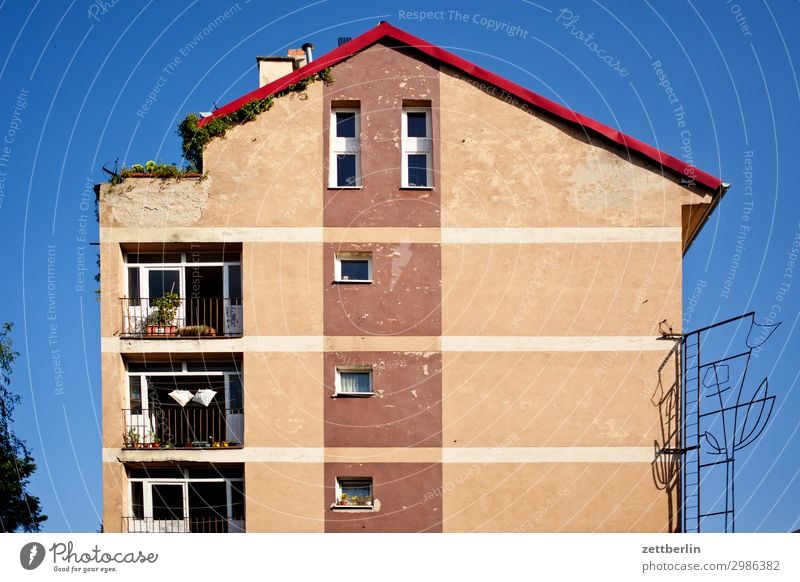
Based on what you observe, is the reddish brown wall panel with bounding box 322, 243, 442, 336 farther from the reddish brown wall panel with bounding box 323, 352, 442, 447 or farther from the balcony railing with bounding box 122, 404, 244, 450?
the balcony railing with bounding box 122, 404, 244, 450

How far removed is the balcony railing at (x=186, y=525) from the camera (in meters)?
32.0

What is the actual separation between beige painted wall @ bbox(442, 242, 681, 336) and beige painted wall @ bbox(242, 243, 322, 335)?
3.24 metres

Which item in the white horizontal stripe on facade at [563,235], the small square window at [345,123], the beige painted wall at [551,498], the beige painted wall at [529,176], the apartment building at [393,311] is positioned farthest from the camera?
the small square window at [345,123]

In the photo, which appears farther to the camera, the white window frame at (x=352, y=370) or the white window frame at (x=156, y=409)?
the white window frame at (x=156, y=409)

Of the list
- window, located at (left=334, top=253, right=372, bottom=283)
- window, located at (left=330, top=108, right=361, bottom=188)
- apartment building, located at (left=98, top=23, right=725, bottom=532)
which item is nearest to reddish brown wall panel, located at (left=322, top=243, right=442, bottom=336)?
apartment building, located at (left=98, top=23, right=725, bottom=532)

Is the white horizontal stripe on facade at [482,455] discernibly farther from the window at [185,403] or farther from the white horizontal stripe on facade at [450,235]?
the white horizontal stripe on facade at [450,235]

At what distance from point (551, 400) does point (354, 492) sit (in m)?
5.32

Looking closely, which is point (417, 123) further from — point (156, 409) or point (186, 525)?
point (186, 525)

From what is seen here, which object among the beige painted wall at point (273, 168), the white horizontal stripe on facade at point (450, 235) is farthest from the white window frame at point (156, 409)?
the beige painted wall at point (273, 168)

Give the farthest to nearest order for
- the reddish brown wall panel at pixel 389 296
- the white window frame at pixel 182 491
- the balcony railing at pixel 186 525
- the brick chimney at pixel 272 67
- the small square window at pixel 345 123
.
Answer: the brick chimney at pixel 272 67, the small square window at pixel 345 123, the reddish brown wall panel at pixel 389 296, the white window frame at pixel 182 491, the balcony railing at pixel 186 525

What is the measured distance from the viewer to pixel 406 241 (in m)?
32.7

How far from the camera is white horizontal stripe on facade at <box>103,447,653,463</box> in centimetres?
3181

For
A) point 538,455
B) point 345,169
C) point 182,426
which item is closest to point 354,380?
point 182,426

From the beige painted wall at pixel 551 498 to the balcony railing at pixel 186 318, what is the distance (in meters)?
6.64
